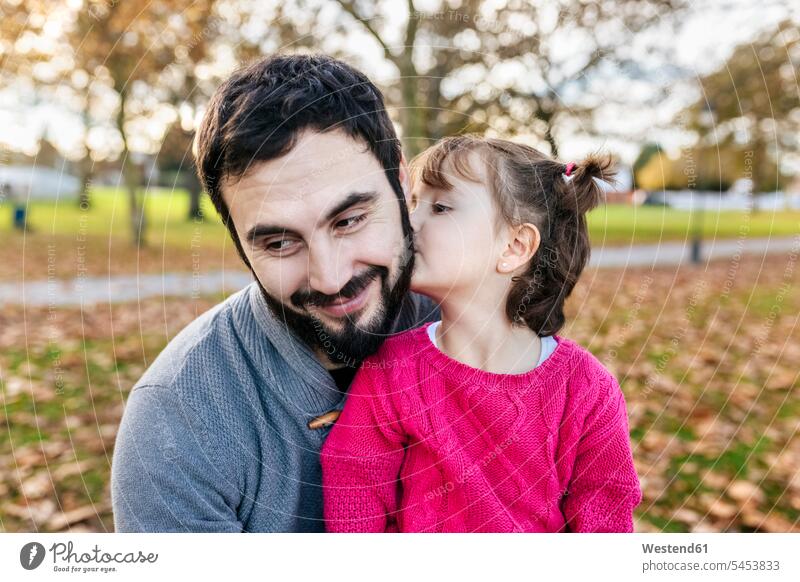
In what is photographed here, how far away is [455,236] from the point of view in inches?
57.3

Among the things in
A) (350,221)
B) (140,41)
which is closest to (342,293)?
(350,221)

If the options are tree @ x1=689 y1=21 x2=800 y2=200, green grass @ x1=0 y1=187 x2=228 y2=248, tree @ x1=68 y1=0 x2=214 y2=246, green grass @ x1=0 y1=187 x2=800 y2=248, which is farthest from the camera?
green grass @ x1=0 y1=187 x2=228 y2=248

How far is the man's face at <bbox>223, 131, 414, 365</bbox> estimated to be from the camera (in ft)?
4.64

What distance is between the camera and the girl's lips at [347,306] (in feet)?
4.99

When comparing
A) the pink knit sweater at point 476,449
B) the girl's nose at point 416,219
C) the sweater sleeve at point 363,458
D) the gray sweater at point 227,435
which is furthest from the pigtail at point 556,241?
the gray sweater at point 227,435

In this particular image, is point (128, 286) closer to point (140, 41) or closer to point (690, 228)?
point (140, 41)

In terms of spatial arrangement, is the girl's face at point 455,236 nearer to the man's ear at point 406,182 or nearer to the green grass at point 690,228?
the man's ear at point 406,182

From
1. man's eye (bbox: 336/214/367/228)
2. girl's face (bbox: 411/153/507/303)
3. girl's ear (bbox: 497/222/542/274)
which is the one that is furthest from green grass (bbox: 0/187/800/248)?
man's eye (bbox: 336/214/367/228)

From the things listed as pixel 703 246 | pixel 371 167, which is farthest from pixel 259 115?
pixel 703 246

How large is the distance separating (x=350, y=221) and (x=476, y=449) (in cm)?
58

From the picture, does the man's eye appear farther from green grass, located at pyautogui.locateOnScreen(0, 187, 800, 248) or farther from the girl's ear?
green grass, located at pyautogui.locateOnScreen(0, 187, 800, 248)

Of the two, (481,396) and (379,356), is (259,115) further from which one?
(481,396)

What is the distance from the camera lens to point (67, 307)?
19.2 feet

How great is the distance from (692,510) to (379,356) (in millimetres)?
1709
